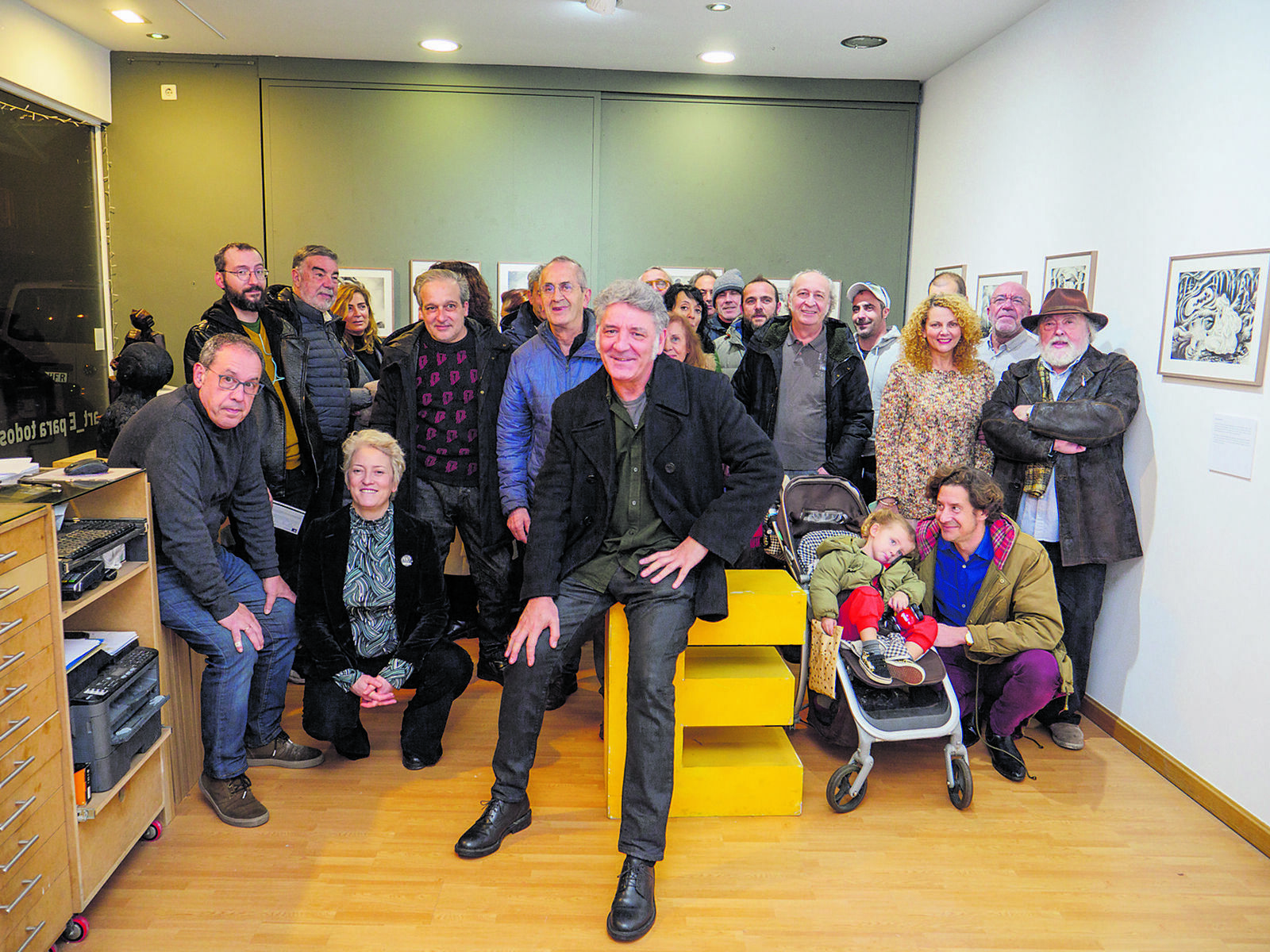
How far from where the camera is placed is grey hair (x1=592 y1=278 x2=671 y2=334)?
2621 mm

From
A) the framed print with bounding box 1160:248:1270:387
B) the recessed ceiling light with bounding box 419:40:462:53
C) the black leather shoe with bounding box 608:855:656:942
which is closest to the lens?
the black leather shoe with bounding box 608:855:656:942

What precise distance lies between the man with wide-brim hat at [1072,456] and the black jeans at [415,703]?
2353 millimetres

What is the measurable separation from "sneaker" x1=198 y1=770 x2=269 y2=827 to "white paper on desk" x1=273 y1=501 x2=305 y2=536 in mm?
989

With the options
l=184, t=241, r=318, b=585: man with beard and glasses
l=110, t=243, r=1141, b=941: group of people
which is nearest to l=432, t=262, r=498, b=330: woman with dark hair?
l=110, t=243, r=1141, b=941: group of people

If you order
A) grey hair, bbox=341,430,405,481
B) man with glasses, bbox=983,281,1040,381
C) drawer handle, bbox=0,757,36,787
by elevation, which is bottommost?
drawer handle, bbox=0,757,36,787

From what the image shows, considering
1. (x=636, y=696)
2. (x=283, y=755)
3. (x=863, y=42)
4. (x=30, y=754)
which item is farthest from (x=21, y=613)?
(x=863, y=42)

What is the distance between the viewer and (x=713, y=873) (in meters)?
2.65

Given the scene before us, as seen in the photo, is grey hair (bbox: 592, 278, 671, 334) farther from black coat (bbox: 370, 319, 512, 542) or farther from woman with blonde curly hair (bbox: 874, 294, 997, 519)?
→ woman with blonde curly hair (bbox: 874, 294, 997, 519)

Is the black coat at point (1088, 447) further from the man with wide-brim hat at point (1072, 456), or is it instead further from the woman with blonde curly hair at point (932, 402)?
the woman with blonde curly hair at point (932, 402)

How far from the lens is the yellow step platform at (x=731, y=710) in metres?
2.91

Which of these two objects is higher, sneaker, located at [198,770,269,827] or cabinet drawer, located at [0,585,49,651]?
cabinet drawer, located at [0,585,49,651]

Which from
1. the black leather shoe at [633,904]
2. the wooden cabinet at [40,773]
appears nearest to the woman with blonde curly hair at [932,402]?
the black leather shoe at [633,904]

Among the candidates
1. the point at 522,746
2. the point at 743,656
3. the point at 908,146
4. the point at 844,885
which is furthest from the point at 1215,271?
the point at 908,146

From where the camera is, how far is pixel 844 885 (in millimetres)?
2602
